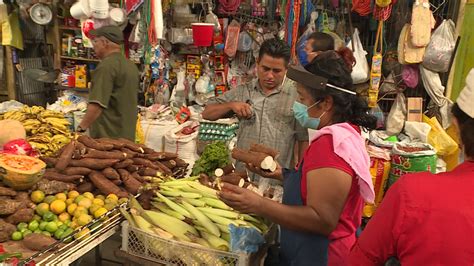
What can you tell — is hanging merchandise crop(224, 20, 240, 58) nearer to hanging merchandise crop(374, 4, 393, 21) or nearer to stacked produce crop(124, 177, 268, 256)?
hanging merchandise crop(374, 4, 393, 21)

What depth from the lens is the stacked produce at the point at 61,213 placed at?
2.10 metres

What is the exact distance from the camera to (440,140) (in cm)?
490

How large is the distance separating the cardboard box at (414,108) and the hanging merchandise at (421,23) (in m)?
0.64

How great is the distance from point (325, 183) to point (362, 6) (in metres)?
3.86

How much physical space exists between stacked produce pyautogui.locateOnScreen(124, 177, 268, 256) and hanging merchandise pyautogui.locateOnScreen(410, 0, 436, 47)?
11.5 feet

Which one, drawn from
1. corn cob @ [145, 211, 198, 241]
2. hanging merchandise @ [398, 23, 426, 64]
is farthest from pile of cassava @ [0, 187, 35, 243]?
hanging merchandise @ [398, 23, 426, 64]

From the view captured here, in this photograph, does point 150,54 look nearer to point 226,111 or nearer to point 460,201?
point 226,111

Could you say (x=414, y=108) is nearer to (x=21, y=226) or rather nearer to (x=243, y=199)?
(x=243, y=199)

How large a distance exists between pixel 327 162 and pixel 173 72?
464 centimetres

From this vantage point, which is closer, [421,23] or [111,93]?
[111,93]

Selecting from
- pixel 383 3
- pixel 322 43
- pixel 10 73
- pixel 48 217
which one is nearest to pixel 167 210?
pixel 48 217

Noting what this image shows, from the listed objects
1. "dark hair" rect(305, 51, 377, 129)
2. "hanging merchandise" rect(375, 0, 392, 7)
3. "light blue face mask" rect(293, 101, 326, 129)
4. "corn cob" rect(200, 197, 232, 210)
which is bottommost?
"corn cob" rect(200, 197, 232, 210)

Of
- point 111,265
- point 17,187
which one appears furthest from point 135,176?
point 111,265

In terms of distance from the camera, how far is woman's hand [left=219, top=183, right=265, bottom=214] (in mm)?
1719
